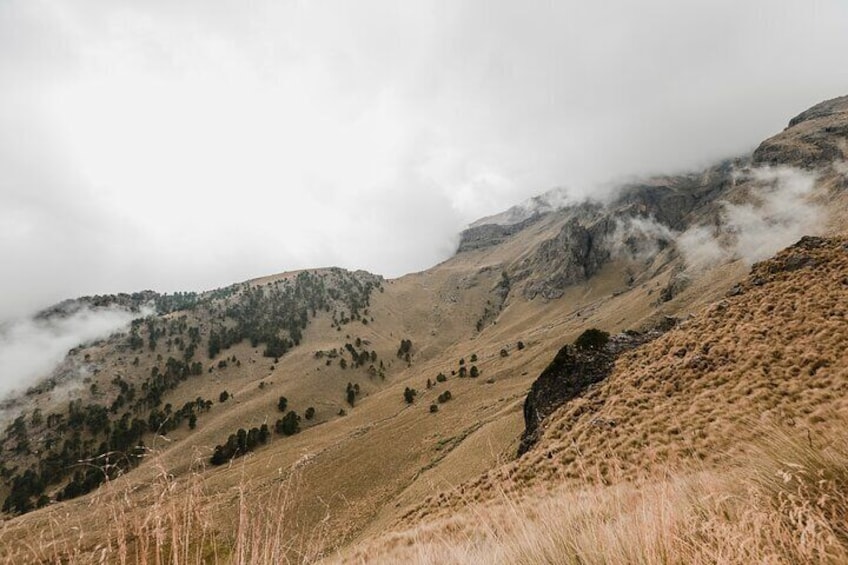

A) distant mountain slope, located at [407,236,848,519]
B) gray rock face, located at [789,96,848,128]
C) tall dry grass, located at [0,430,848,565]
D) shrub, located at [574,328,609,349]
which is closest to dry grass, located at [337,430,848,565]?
tall dry grass, located at [0,430,848,565]

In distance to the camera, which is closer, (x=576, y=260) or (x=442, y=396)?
(x=442, y=396)

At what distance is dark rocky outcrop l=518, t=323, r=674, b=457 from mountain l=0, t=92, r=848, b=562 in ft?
0.57

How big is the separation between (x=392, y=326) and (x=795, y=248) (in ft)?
568

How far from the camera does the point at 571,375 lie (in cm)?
2731

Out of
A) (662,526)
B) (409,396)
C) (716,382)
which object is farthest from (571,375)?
(409,396)

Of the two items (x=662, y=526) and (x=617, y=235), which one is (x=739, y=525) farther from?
(x=617, y=235)

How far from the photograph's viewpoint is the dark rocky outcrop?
2550 centimetres

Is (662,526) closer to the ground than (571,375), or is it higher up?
higher up

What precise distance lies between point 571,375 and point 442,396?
41.5m

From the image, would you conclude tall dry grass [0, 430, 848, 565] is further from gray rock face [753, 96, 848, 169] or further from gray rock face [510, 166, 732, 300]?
gray rock face [510, 166, 732, 300]

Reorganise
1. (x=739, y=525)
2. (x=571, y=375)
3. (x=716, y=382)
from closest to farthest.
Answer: (x=739, y=525) < (x=716, y=382) < (x=571, y=375)

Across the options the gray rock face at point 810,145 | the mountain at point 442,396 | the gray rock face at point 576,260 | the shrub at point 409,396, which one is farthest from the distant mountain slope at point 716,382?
the gray rock face at point 576,260

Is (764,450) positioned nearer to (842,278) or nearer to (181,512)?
(181,512)

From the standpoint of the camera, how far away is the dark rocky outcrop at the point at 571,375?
25.5 m
